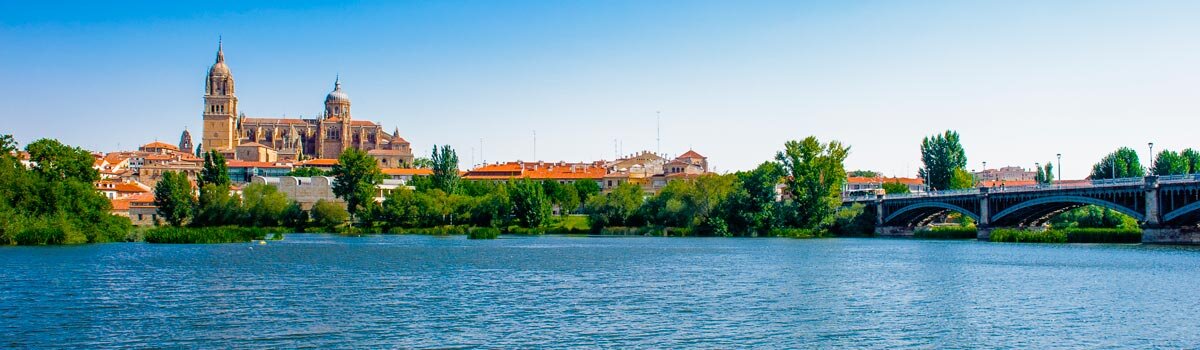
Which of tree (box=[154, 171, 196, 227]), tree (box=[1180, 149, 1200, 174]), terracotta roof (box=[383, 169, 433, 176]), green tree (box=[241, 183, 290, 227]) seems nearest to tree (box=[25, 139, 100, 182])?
tree (box=[154, 171, 196, 227])

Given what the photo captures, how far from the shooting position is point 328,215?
121562mm

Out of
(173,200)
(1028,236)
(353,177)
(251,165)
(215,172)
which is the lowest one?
(1028,236)

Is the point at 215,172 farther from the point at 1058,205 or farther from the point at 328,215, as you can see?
the point at 1058,205

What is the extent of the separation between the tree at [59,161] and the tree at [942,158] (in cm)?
8931

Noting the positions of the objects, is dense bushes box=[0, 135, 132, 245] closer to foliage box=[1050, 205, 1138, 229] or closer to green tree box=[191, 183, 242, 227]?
green tree box=[191, 183, 242, 227]

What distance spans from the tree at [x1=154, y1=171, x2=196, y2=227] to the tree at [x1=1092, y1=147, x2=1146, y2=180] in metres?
104

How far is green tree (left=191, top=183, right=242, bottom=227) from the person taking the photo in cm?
11638

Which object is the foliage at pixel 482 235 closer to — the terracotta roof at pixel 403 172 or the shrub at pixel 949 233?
the shrub at pixel 949 233

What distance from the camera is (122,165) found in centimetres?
19562

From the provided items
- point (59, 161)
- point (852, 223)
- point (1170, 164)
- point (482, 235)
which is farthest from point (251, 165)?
point (1170, 164)

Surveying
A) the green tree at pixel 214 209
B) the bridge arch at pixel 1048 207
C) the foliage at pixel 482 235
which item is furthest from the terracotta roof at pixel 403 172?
the bridge arch at pixel 1048 207

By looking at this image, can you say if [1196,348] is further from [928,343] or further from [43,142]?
[43,142]

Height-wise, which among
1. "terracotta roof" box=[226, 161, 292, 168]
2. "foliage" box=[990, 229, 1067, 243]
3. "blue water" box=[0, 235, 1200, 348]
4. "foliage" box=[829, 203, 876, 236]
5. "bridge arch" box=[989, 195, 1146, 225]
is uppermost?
"terracotta roof" box=[226, 161, 292, 168]

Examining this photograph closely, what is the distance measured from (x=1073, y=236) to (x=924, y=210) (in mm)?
18408
